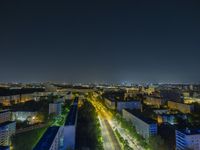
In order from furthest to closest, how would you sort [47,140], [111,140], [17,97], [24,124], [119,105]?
[17,97], [119,105], [24,124], [111,140], [47,140]

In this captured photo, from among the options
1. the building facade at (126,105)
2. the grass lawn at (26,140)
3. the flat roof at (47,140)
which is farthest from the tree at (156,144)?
the building facade at (126,105)

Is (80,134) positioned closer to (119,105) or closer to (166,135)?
(166,135)

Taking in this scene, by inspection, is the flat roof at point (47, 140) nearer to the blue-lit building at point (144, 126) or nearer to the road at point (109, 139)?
the road at point (109, 139)

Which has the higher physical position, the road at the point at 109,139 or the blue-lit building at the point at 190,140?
the blue-lit building at the point at 190,140

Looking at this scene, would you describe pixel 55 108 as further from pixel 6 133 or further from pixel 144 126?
pixel 144 126

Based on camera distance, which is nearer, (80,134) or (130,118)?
(80,134)

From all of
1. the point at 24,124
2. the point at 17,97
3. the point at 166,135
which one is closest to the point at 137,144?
the point at 166,135

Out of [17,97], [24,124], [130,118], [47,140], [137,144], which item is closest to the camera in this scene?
[47,140]

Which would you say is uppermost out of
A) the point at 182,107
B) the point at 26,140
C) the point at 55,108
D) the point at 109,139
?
the point at 55,108

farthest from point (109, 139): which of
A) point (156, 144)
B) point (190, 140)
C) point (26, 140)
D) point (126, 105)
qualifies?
point (126, 105)
